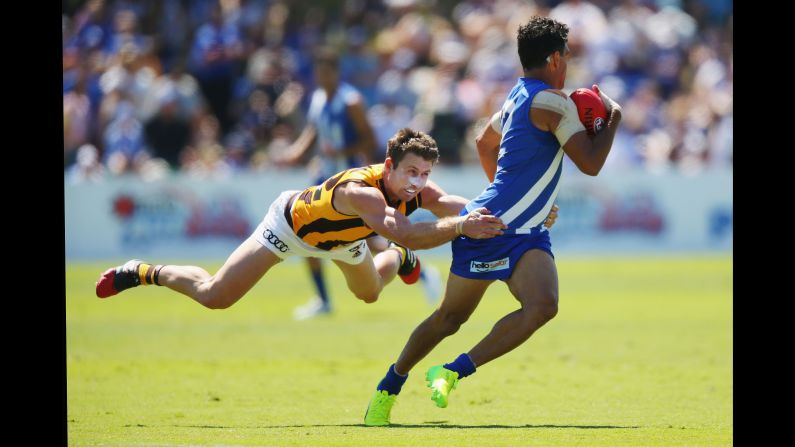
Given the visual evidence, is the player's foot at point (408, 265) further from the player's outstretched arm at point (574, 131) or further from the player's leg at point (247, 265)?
the player's outstretched arm at point (574, 131)

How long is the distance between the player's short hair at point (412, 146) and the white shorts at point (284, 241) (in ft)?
3.79

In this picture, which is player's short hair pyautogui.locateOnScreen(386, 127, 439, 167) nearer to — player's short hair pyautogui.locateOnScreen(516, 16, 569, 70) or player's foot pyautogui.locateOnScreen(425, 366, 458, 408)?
player's short hair pyautogui.locateOnScreen(516, 16, 569, 70)

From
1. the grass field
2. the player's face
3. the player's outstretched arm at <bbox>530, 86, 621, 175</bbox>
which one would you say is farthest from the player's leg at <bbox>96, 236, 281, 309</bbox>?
the player's outstretched arm at <bbox>530, 86, 621, 175</bbox>

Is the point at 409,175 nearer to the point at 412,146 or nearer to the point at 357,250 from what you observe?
the point at 412,146

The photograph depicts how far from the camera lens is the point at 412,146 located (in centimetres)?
846

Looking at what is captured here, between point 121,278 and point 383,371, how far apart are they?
2.88 meters

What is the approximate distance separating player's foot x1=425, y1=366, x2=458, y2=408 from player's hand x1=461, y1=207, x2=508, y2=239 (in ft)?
3.02

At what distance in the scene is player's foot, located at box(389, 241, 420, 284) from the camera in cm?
1060

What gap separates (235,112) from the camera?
26062mm

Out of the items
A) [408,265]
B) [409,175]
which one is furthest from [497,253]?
[408,265]
